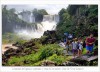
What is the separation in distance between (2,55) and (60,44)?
0.97 m

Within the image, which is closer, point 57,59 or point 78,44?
point 57,59

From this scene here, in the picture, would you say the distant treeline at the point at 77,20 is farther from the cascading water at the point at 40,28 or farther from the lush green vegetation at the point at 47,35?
the cascading water at the point at 40,28

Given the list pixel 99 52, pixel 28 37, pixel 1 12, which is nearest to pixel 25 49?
pixel 28 37

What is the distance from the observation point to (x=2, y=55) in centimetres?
673

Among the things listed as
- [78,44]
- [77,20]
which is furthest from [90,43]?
[77,20]

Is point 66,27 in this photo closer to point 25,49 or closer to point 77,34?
point 77,34

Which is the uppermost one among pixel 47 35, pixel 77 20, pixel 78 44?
pixel 77 20

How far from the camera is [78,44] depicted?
674cm

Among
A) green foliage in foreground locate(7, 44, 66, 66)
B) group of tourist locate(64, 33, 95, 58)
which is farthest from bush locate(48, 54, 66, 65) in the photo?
group of tourist locate(64, 33, 95, 58)

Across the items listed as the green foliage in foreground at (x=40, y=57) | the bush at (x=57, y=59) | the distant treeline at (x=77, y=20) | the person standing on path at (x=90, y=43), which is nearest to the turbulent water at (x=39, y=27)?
the distant treeline at (x=77, y=20)

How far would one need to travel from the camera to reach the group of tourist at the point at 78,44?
668 cm

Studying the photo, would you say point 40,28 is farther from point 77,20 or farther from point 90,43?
point 90,43

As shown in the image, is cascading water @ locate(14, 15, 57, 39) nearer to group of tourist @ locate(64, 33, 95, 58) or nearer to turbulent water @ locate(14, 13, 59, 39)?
turbulent water @ locate(14, 13, 59, 39)

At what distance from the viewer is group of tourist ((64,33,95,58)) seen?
6.68 meters
